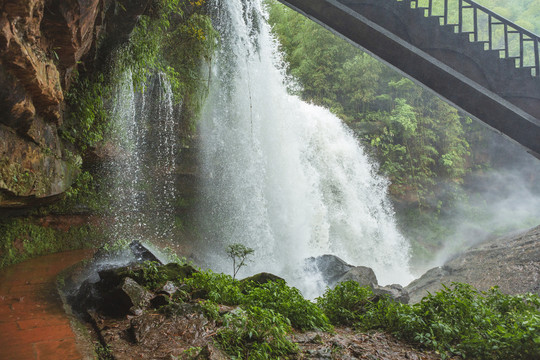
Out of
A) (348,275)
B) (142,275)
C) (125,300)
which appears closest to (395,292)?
(348,275)

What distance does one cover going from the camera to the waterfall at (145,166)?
428 inches

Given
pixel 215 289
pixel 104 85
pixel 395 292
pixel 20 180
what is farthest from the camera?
pixel 395 292

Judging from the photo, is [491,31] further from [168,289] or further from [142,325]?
[142,325]

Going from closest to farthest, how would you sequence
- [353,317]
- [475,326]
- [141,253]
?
1. [475,326]
2. [353,317]
3. [141,253]

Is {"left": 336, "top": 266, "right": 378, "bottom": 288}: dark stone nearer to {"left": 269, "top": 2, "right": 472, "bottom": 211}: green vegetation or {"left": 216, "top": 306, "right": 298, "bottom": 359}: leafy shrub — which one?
{"left": 216, "top": 306, "right": 298, "bottom": 359}: leafy shrub

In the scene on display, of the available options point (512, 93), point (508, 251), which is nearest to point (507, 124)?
point (512, 93)

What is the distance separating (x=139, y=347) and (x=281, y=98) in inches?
504

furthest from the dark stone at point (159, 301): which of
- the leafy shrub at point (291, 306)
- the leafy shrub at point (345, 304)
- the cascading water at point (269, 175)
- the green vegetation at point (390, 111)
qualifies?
the green vegetation at point (390, 111)

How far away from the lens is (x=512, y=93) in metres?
7.89

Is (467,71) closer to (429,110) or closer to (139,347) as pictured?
(139,347)

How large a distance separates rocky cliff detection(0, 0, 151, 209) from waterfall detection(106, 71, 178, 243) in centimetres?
457

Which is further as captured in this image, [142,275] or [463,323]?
[142,275]

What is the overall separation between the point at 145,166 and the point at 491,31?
10.6 m

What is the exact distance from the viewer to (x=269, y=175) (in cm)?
1384
